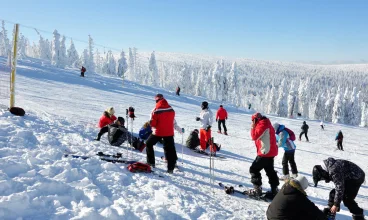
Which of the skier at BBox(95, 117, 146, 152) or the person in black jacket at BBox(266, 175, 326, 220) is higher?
the person in black jacket at BBox(266, 175, 326, 220)

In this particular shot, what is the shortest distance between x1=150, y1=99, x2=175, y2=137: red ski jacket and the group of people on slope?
2041mm

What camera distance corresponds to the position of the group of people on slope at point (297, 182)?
3.50 m

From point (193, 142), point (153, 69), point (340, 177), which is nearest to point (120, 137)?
point (193, 142)

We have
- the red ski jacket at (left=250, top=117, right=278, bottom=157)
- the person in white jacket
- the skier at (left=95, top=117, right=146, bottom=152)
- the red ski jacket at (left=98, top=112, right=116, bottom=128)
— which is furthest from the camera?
the person in white jacket

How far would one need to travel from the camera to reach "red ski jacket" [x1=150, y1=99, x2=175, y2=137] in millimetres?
6672

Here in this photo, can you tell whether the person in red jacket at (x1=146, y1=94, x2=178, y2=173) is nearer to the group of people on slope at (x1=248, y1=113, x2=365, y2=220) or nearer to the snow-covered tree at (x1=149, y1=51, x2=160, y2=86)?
the group of people on slope at (x1=248, y1=113, x2=365, y2=220)

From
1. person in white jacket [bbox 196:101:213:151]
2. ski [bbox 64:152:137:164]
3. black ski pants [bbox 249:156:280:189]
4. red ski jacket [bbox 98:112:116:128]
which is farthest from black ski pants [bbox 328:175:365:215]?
red ski jacket [bbox 98:112:116:128]

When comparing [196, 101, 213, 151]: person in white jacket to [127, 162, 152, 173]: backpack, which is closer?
[127, 162, 152, 173]: backpack

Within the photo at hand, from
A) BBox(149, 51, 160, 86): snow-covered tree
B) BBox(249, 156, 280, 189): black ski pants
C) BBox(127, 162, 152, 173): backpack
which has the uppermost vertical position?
BBox(149, 51, 160, 86): snow-covered tree

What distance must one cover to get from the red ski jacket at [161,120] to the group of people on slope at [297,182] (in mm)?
2041

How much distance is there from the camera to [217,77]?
8100 centimetres

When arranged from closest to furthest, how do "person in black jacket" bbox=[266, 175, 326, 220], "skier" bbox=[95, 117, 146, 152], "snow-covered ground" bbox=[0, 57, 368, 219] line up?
"person in black jacket" bbox=[266, 175, 326, 220] → "snow-covered ground" bbox=[0, 57, 368, 219] → "skier" bbox=[95, 117, 146, 152]

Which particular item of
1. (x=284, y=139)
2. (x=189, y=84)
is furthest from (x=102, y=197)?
(x=189, y=84)

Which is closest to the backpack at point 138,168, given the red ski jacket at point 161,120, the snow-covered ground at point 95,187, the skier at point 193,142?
the snow-covered ground at point 95,187
